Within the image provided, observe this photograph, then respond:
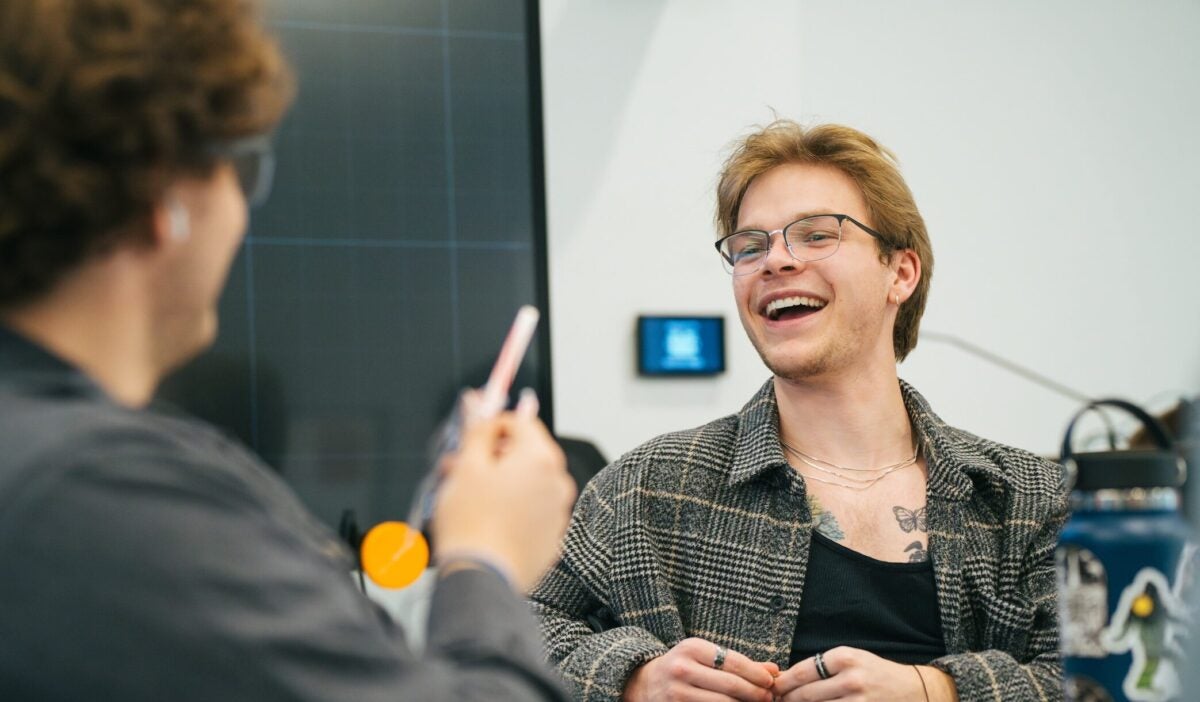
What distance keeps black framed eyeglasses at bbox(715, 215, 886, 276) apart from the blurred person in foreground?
3.46 ft

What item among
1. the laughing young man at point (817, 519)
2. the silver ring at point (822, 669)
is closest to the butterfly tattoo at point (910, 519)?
the laughing young man at point (817, 519)

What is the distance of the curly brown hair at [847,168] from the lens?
5.96ft

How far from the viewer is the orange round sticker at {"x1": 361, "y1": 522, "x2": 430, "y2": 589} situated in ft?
7.26

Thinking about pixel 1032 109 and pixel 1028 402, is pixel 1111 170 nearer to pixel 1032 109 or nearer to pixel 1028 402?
pixel 1032 109

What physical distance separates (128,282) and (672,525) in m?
1.07

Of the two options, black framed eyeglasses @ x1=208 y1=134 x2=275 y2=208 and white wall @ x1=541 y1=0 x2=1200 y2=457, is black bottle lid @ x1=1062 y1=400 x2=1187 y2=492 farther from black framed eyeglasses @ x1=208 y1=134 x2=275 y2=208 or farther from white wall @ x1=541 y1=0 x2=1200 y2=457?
white wall @ x1=541 y1=0 x2=1200 y2=457

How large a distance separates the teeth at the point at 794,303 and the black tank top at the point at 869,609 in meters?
0.35

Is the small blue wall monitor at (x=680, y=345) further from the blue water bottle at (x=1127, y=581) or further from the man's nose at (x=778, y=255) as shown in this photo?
the blue water bottle at (x=1127, y=581)

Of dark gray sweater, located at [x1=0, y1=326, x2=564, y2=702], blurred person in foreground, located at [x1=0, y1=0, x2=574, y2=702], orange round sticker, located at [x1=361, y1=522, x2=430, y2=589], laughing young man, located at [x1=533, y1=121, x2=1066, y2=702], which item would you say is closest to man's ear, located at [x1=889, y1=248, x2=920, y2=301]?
laughing young man, located at [x1=533, y1=121, x2=1066, y2=702]

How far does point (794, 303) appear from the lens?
5.72ft

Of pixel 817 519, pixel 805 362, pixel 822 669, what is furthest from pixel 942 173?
pixel 822 669

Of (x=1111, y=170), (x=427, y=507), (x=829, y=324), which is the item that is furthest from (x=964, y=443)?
(x=1111, y=170)

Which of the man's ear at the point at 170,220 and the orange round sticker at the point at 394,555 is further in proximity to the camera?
the orange round sticker at the point at 394,555

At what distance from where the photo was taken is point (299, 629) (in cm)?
63
